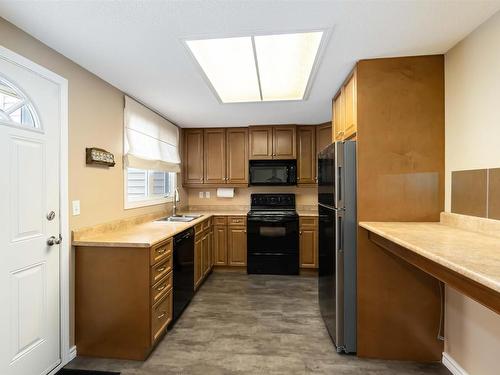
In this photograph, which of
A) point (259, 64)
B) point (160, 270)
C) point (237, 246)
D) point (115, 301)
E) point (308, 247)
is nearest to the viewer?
point (115, 301)

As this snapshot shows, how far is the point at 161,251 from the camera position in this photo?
2301 millimetres

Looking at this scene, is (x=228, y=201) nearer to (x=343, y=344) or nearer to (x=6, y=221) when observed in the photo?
(x=343, y=344)

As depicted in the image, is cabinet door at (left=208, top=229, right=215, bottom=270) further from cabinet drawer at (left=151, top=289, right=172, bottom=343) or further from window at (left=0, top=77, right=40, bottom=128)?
window at (left=0, top=77, right=40, bottom=128)

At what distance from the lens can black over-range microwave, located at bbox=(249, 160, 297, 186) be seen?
14.3 ft

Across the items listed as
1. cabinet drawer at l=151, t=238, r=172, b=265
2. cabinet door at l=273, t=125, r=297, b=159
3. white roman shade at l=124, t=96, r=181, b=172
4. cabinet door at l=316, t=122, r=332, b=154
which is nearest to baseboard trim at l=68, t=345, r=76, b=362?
cabinet drawer at l=151, t=238, r=172, b=265

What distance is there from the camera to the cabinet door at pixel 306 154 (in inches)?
169

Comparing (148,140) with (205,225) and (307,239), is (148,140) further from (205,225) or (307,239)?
(307,239)

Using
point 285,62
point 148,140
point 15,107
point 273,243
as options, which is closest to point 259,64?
point 285,62

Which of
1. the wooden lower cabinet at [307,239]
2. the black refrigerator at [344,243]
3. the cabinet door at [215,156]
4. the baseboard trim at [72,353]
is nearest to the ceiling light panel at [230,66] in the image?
the black refrigerator at [344,243]

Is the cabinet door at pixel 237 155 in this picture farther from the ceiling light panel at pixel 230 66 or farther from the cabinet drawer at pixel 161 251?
the cabinet drawer at pixel 161 251

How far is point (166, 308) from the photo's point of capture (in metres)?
2.42

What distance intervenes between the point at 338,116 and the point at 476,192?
1.40 meters

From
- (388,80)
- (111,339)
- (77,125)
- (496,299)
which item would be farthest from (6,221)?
(388,80)

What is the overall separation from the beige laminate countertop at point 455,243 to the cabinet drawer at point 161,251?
1.64 metres
